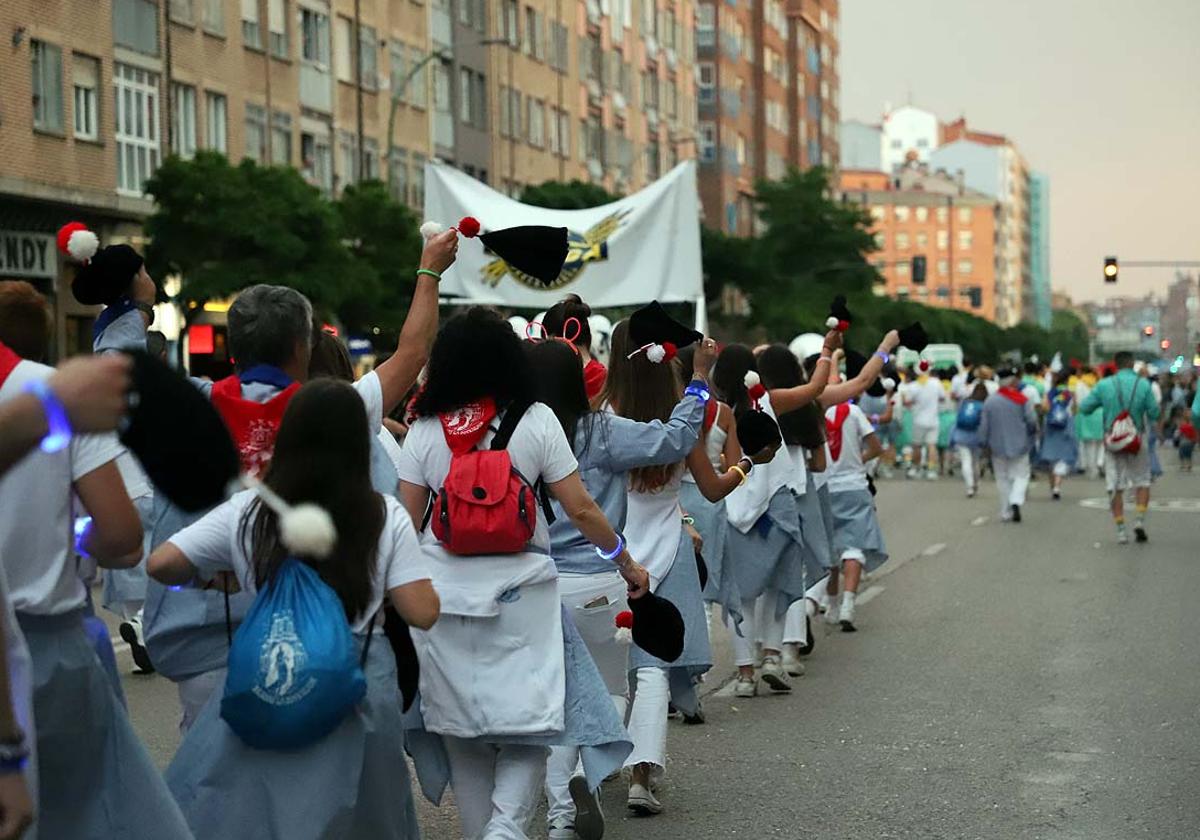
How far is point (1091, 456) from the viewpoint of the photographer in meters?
38.9

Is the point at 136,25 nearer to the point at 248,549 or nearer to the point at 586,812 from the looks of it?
the point at 586,812

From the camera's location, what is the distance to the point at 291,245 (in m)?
32.9

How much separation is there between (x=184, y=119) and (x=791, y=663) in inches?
1239

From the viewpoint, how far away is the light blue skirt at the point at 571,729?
6180 millimetres

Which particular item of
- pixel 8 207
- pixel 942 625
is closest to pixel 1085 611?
pixel 942 625

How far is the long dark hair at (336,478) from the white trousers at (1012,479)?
21573 mm

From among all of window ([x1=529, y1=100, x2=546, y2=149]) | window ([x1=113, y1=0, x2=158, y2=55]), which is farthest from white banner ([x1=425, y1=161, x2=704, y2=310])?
window ([x1=529, y1=100, x2=546, y2=149])

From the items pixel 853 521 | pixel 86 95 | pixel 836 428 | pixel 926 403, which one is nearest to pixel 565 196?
pixel 926 403

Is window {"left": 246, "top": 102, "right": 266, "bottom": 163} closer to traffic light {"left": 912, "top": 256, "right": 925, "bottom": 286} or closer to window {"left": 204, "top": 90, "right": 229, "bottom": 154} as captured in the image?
window {"left": 204, "top": 90, "right": 229, "bottom": 154}

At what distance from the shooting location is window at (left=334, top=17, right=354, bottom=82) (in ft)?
164

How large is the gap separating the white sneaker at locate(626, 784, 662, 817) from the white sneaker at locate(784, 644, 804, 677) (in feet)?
12.7

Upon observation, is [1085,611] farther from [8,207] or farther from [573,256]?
[8,207]

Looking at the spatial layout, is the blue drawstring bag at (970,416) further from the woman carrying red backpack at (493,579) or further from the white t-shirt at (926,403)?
the woman carrying red backpack at (493,579)

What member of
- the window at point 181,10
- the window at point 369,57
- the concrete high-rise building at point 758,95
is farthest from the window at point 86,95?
the concrete high-rise building at point 758,95
